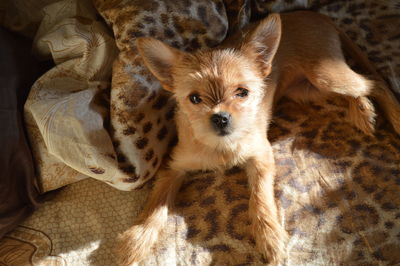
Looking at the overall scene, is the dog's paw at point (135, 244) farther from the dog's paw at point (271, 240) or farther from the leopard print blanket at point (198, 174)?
the dog's paw at point (271, 240)

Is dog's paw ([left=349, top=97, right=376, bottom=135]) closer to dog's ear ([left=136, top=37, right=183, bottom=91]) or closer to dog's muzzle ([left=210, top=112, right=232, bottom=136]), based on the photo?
dog's muzzle ([left=210, top=112, right=232, bottom=136])

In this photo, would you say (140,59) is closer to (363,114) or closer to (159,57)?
(159,57)

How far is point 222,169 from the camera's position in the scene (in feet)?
7.03

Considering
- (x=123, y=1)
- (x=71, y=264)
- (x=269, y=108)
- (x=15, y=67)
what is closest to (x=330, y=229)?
(x=269, y=108)

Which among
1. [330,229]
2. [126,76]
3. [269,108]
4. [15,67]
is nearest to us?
[330,229]

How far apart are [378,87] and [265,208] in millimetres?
1147

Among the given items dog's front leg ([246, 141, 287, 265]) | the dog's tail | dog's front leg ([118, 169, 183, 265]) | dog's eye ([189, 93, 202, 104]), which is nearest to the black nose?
dog's eye ([189, 93, 202, 104])

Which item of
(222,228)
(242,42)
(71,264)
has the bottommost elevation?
(71,264)

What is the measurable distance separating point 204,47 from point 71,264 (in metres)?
1.48

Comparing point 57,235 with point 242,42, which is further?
point 57,235

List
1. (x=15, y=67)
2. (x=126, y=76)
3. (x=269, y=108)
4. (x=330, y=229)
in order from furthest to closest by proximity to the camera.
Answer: (x=269, y=108) → (x=15, y=67) → (x=126, y=76) → (x=330, y=229)

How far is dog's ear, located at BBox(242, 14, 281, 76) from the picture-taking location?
1710mm

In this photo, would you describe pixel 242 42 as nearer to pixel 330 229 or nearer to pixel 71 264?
pixel 330 229

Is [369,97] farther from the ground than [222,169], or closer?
farther from the ground
